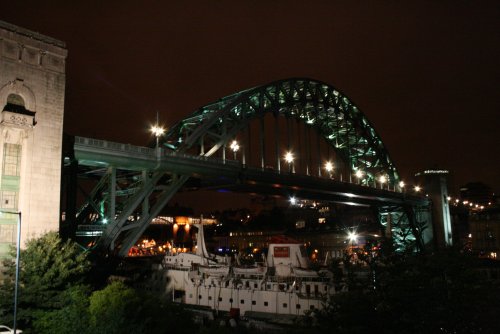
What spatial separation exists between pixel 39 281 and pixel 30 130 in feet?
26.1

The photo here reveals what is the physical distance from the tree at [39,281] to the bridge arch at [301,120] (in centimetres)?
2068

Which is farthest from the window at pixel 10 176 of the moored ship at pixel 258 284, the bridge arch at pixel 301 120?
the bridge arch at pixel 301 120

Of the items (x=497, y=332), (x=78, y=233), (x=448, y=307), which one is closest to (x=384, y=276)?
→ (x=448, y=307)

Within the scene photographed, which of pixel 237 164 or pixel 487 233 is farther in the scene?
pixel 487 233

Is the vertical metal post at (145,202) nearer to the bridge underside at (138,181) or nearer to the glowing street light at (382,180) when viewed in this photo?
the bridge underside at (138,181)

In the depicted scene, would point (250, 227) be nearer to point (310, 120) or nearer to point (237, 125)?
point (310, 120)

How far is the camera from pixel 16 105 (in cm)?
2450

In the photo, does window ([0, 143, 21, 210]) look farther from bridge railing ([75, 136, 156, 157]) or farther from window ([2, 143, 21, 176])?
bridge railing ([75, 136, 156, 157])

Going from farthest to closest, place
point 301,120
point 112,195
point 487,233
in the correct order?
point 487,233, point 301,120, point 112,195

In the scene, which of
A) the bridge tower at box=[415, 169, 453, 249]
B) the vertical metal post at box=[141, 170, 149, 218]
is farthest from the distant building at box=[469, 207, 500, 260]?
the vertical metal post at box=[141, 170, 149, 218]

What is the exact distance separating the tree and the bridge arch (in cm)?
2068

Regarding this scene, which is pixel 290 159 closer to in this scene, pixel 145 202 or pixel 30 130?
pixel 145 202

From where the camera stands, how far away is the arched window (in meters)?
24.2

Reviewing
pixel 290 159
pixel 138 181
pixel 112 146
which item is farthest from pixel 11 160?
pixel 290 159
